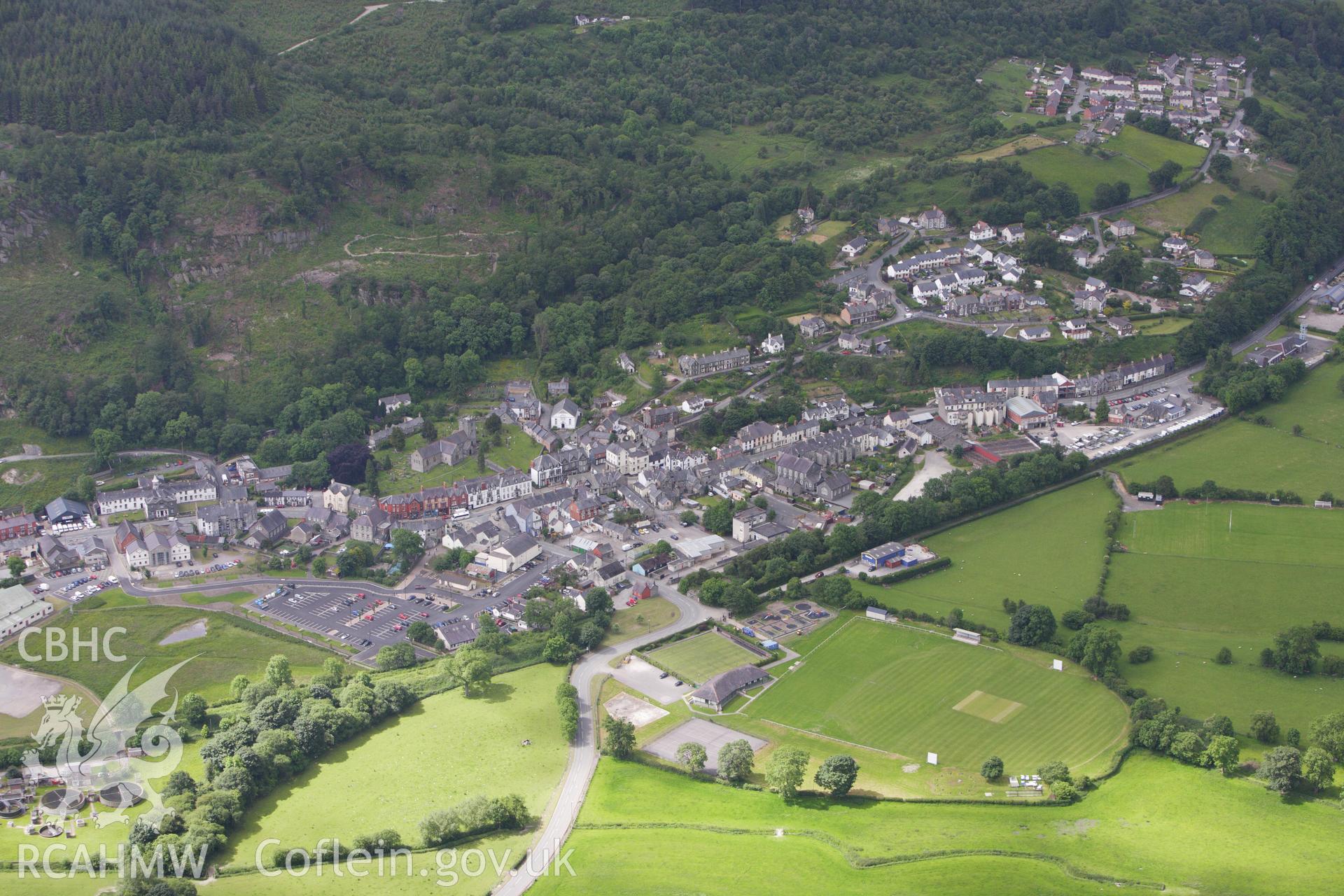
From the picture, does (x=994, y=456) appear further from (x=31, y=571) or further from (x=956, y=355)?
(x=31, y=571)

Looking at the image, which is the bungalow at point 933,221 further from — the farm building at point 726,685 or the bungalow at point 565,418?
the farm building at point 726,685

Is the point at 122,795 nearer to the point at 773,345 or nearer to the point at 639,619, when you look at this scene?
the point at 639,619

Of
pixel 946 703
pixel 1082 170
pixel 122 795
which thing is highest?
pixel 1082 170

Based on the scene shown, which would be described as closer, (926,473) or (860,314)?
(926,473)

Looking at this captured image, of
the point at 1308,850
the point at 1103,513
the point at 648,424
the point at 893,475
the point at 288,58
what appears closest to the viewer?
the point at 1308,850

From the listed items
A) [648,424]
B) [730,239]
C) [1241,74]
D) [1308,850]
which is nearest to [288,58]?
[730,239]

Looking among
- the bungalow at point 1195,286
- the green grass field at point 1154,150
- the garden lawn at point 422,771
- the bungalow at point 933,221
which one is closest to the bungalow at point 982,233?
the bungalow at point 933,221

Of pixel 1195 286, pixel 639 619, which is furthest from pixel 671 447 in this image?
pixel 1195 286
